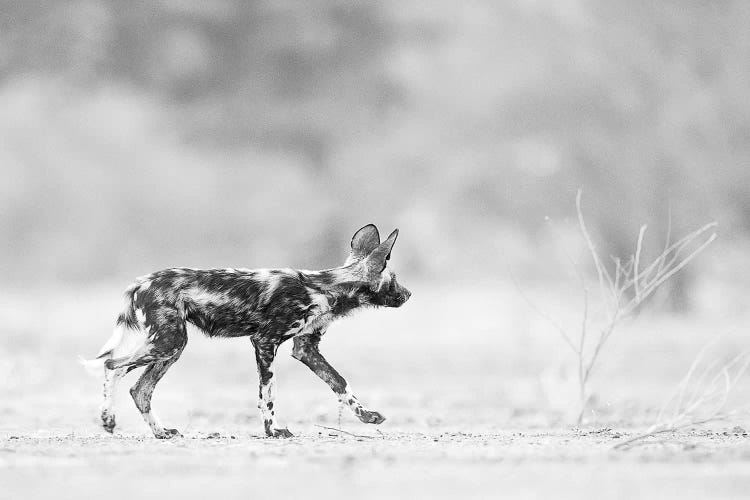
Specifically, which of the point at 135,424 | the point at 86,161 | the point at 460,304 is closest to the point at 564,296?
the point at 460,304

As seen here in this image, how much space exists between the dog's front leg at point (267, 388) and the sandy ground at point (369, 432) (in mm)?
251

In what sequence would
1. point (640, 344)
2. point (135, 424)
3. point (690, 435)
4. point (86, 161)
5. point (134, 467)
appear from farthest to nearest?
point (86, 161) < point (640, 344) < point (135, 424) < point (690, 435) < point (134, 467)

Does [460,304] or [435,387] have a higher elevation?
[460,304]

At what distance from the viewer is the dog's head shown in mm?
8797

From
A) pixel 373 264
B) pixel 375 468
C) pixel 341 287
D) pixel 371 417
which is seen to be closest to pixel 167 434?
pixel 371 417

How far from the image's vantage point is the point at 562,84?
2891cm

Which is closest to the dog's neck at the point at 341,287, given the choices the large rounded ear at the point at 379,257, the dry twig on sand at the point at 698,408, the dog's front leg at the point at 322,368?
the large rounded ear at the point at 379,257

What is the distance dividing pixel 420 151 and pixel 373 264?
2455cm

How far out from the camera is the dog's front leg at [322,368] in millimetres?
8422

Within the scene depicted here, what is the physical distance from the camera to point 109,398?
792 cm

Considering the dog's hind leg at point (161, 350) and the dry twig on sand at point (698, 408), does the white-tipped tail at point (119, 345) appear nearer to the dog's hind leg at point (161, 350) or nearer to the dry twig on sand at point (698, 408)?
the dog's hind leg at point (161, 350)

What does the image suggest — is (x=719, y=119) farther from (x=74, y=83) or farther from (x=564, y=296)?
Result: (x=74, y=83)

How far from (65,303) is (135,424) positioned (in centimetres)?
1905

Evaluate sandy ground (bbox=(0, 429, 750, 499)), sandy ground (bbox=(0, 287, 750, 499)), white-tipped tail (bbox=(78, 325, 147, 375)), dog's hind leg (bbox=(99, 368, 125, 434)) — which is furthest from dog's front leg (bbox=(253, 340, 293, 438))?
dog's hind leg (bbox=(99, 368, 125, 434))
